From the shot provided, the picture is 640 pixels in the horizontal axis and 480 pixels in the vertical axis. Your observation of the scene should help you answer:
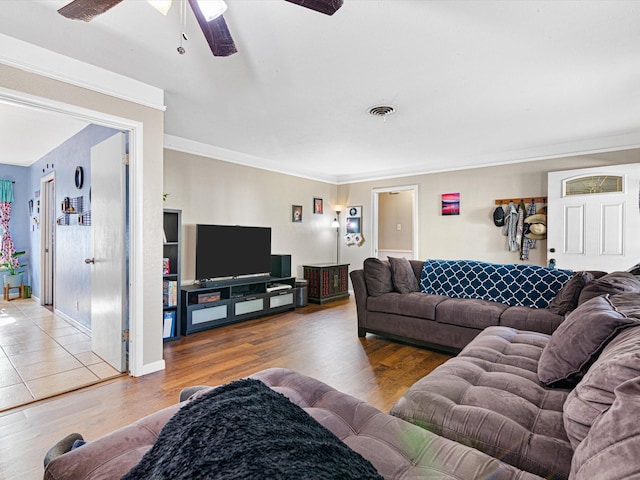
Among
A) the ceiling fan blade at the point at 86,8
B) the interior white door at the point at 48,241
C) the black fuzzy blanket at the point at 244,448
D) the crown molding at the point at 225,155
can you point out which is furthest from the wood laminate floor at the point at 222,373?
the interior white door at the point at 48,241

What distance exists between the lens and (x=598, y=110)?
11.1 ft

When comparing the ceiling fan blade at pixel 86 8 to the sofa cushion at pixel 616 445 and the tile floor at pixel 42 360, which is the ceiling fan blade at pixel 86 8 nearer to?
the sofa cushion at pixel 616 445

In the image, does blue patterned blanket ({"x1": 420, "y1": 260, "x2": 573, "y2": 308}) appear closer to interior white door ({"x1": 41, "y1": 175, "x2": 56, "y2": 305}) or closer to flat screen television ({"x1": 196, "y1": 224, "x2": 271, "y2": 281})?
flat screen television ({"x1": 196, "y1": 224, "x2": 271, "y2": 281})

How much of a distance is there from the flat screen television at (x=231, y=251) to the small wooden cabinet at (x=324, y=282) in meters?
0.97

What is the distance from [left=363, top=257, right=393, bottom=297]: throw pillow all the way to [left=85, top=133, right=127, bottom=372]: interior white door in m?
2.47

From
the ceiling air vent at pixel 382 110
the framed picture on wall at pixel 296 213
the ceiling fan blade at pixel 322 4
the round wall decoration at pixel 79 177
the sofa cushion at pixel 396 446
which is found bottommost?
the sofa cushion at pixel 396 446

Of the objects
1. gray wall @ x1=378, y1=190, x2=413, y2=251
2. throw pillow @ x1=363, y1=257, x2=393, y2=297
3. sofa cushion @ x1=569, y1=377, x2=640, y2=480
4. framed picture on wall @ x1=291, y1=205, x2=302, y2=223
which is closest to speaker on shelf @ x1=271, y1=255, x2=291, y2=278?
framed picture on wall @ x1=291, y1=205, x2=302, y2=223

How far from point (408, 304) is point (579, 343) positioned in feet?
6.83

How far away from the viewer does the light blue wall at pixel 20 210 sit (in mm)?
6105

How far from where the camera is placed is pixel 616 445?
73 cm

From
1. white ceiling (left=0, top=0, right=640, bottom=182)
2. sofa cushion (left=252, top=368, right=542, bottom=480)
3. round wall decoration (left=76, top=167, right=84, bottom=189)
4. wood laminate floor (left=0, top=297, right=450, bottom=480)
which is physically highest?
white ceiling (left=0, top=0, right=640, bottom=182)

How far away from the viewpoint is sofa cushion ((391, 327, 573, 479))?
3.71 ft

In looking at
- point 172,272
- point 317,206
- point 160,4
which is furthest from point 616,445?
point 317,206

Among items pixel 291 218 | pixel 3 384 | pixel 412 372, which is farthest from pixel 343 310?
pixel 3 384
